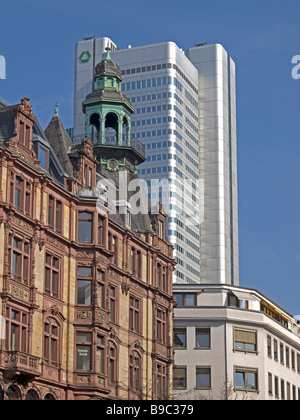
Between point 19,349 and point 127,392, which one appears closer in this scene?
point 19,349

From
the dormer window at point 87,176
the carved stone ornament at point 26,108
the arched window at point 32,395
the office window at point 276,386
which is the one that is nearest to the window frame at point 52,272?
the arched window at point 32,395

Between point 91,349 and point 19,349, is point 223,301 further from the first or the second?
point 19,349

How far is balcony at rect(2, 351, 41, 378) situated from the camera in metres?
62.7

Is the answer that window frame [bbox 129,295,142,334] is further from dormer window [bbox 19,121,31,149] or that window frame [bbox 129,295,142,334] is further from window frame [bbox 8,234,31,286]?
dormer window [bbox 19,121,31,149]

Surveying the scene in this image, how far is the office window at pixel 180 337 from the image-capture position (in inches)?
4141

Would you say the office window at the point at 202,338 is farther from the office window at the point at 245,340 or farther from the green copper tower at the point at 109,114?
the green copper tower at the point at 109,114

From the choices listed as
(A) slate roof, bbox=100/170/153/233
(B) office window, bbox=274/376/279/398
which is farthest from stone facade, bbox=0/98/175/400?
(B) office window, bbox=274/376/279/398

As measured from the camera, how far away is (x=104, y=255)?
7638cm

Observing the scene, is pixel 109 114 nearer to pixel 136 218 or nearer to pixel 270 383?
pixel 136 218

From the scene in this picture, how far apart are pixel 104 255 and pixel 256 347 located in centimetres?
3682

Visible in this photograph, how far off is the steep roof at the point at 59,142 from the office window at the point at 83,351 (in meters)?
13.4

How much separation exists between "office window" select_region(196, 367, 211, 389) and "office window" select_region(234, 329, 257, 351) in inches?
168

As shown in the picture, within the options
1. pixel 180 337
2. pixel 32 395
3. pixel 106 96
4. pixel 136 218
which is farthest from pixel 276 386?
pixel 32 395
